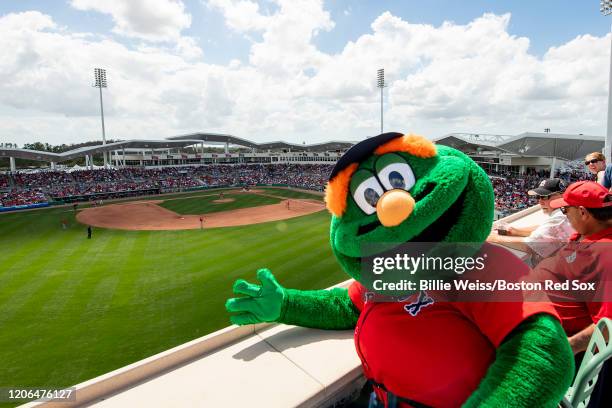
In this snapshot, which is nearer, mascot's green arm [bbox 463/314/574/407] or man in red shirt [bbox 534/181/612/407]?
mascot's green arm [bbox 463/314/574/407]

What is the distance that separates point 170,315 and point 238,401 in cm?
885

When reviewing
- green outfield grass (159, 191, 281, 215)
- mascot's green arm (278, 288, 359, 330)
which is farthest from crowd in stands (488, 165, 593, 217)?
mascot's green arm (278, 288, 359, 330)

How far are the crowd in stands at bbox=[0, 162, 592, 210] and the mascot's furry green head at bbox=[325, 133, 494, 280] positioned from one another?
21431 mm

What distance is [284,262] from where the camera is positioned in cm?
1481

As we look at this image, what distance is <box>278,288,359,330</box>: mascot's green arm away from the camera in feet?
9.92

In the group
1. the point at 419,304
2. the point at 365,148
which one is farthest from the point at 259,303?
the point at 365,148

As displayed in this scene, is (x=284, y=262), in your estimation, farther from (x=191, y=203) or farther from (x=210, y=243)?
(x=191, y=203)

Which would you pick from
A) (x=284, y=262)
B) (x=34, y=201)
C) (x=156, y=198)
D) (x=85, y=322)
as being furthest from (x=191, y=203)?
(x=85, y=322)

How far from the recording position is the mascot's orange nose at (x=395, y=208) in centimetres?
173

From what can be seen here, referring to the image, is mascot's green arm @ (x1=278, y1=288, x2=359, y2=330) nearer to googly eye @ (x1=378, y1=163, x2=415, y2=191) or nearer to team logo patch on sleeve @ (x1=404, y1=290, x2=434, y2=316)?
team logo patch on sleeve @ (x1=404, y1=290, x2=434, y2=316)

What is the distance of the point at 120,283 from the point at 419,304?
44.7 feet

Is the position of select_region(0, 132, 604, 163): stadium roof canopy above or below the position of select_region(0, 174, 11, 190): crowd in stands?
above

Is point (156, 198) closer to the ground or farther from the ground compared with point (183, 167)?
closer to the ground

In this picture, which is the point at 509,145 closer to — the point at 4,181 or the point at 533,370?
the point at 533,370
